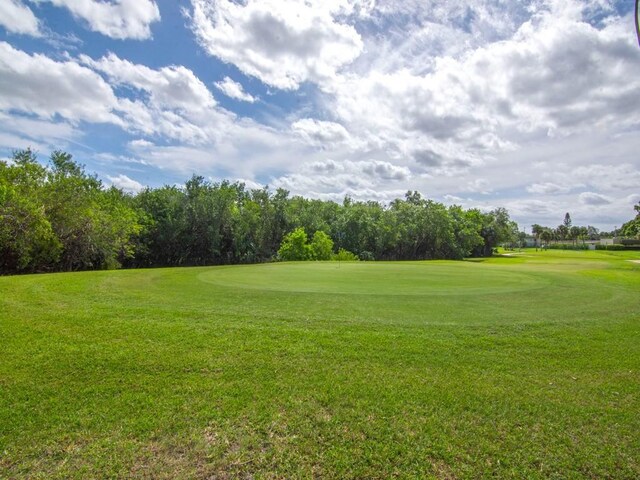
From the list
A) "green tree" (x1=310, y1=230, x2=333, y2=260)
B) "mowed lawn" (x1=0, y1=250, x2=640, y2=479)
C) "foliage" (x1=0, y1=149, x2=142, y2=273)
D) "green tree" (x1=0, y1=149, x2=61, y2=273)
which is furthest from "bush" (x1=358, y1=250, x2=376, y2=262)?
"mowed lawn" (x1=0, y1=250, x2=640, y2=479)

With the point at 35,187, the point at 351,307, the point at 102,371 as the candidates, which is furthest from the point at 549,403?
the point at 35,187

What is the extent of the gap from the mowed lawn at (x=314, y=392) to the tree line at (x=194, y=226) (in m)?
14.4

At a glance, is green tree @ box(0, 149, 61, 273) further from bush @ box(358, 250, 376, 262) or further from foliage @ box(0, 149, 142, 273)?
bush @ box(358, 250, 376, 262)

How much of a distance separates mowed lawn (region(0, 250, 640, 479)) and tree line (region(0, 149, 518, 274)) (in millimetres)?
14367

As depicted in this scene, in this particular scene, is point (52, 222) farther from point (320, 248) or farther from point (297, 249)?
point (320, 248)

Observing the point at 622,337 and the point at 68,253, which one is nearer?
the point at 622,337

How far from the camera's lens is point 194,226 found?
37406mm

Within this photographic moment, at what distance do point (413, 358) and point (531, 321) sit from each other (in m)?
3.64

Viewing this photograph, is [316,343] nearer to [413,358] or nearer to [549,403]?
[413,358]

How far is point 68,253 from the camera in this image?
22391 mm

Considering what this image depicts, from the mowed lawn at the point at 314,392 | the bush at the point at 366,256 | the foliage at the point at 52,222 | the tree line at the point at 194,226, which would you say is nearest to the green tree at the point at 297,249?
the tree line at the point at 194,226

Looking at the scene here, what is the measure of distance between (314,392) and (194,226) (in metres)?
35.9

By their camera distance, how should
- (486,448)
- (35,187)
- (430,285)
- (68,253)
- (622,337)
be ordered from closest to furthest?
(486,448) → (622,337) → (430,285) → (35,187) → (68,253)

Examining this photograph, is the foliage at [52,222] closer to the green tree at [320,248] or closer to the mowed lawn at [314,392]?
the mowed lawn at [314,392]
